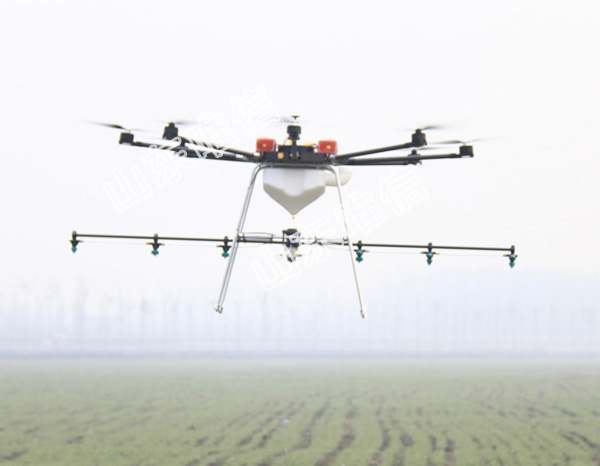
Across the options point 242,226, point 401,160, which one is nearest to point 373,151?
point 401,160

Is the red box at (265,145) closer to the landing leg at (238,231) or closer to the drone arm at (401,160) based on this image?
the landing leg at (238,231)

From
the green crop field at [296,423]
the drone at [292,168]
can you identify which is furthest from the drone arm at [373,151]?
the green crop field at [296,423]

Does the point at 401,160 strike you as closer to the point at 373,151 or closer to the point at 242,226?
the point at 373,151

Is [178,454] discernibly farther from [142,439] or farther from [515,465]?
[515,465]

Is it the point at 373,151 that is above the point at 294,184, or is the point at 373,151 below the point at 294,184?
above

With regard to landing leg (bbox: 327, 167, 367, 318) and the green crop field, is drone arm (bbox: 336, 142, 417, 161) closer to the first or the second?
landing leg (bbox: 327, 167, 367, 318)

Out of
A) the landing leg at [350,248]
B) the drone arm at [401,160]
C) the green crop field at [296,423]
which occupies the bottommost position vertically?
the green crop field at [296,423]
